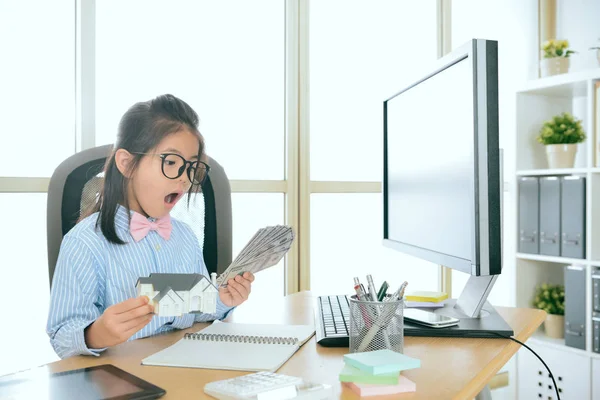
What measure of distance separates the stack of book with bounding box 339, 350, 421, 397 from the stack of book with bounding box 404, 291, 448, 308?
53 cm

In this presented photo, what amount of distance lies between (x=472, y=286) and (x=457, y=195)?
0.25 meters

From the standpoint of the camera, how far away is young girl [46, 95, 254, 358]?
40.4 inches

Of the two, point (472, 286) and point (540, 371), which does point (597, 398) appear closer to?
point (540, 371)

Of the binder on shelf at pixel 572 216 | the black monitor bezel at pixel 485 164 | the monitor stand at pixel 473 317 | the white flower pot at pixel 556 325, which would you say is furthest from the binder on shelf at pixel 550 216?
the black monitor bezel at pixel 485 164

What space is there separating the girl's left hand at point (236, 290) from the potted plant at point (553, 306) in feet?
5.69

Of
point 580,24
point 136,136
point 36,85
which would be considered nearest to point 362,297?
point 136,136

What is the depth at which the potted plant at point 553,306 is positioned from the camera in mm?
2432

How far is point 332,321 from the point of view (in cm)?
108

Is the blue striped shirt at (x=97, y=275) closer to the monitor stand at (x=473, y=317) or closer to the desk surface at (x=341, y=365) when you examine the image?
the desk surface at (x=341, y=365)

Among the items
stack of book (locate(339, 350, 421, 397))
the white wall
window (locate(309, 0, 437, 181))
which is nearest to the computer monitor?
stack of book (locate(339, 350, 421, 397))

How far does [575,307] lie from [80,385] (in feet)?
6.82

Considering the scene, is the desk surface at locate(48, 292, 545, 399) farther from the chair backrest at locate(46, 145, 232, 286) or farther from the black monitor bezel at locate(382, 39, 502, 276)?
the chair backrest at locate(46, 145, 232, 286)

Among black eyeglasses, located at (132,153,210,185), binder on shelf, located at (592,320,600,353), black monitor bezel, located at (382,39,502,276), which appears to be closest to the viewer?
black monitor bezel, located at (382,39,502,276)

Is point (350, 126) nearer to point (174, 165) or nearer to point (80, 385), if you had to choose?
point (174, 165)
